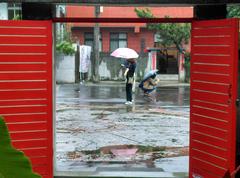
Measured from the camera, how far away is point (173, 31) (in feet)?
97.0

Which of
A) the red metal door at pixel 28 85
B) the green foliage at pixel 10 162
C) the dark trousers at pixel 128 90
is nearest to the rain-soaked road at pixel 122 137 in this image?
the dark trousers at pixel 128 90

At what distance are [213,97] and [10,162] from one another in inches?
178

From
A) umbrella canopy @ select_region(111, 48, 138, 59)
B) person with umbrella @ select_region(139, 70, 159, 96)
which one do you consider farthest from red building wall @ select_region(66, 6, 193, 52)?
umbrella canopy @ select_region(111, 48, 138, 59)

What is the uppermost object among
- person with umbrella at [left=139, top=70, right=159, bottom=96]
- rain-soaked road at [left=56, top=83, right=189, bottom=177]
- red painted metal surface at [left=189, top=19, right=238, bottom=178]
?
red painted metal surface at [left=189, top=19, right=238, bottom=178]

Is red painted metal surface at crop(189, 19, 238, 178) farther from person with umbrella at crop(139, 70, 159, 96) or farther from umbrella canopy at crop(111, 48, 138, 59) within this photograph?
person with umbrella at crop(139, 70, 159, 96)

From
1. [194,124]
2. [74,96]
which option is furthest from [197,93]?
[74,96]

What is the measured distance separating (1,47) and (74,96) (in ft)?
49.8

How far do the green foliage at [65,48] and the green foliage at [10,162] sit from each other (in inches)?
1040

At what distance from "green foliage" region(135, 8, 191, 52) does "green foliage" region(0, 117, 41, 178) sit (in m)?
28.4

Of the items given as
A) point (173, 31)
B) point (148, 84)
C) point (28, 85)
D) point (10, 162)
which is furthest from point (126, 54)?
point (10, 162)

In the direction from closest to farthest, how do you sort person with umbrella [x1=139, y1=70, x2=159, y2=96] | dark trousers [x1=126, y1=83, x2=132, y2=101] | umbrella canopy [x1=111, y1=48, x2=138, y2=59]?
1. dark trousers [x1=126, y1=83, x2=132, y2=101]
2. umbrella canopy [x1=111, y1=48, x2=138, y2=59]
3. person with umbrella [x1=139, y1=70, x2=159, y2=96]

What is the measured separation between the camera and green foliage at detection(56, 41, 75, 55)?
27.1 m

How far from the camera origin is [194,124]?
223 inches

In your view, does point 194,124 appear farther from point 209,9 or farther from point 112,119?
point 112,119
